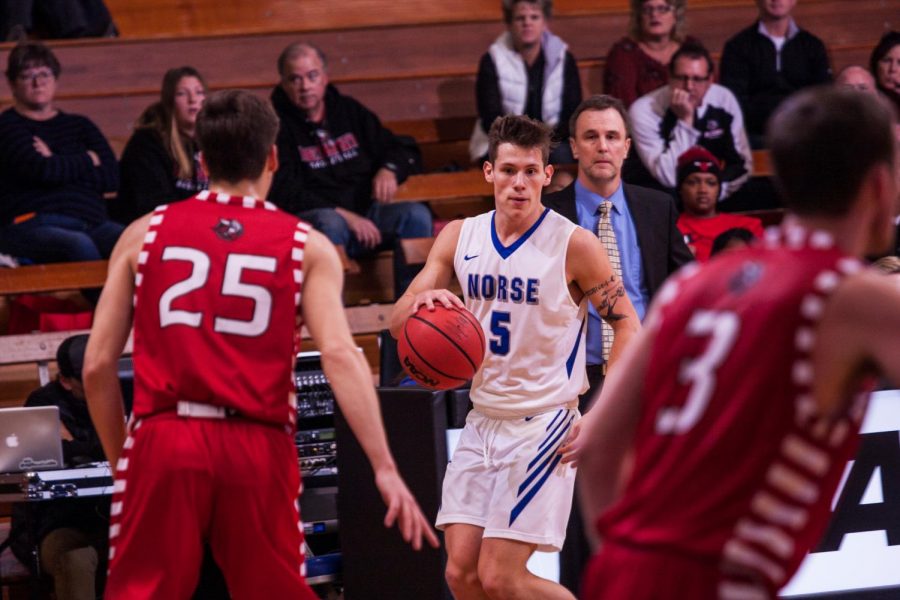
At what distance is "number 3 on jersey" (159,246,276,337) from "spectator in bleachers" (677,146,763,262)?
194 inches

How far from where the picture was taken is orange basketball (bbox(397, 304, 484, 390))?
4.84m

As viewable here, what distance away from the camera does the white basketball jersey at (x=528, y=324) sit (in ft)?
16.6

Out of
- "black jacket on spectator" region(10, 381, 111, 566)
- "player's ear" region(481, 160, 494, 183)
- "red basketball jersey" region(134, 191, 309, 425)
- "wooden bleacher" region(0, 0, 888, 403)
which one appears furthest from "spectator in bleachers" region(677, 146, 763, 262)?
"red basketball jersey" region(134, 191, 309, 425)

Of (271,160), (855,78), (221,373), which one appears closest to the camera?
(221,373)

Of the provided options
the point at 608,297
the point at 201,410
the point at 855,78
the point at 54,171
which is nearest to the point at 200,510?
the point at 201,410

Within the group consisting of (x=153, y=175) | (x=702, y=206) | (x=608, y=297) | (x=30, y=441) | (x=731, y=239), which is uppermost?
(x=153, y=175)

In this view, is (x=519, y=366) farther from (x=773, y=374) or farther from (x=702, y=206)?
(x=702, y=206)

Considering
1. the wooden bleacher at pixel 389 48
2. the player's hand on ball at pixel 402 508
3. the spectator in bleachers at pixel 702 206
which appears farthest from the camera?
the wooden bleacher at pixel 389 48

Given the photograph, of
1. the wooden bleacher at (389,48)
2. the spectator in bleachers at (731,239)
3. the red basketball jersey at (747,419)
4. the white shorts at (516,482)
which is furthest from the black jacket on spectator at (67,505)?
the red basketball jersey at (747,419)

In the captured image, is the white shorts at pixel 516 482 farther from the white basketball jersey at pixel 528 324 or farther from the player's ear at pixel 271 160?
the player's ear at pixel 271 160

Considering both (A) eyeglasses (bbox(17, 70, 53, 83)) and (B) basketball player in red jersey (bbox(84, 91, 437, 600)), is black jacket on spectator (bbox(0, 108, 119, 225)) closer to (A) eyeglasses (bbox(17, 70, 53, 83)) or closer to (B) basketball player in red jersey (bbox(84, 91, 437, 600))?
(A) eyeglasses (bbox(17, 70, 53, 83))

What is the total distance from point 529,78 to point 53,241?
11.4 ft

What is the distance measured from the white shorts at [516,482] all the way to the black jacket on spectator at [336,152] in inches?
148

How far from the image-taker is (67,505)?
20.3 feet
